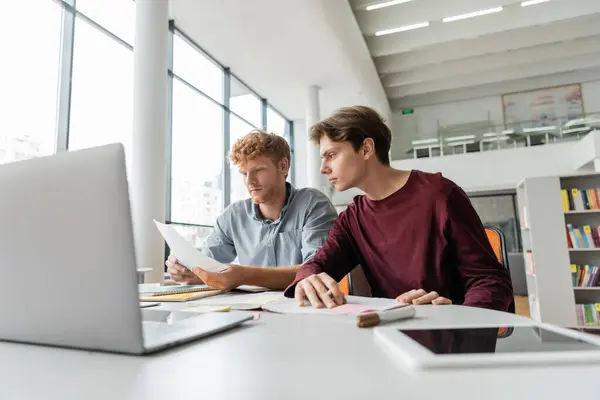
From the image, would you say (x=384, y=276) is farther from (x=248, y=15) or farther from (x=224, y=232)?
(x=248, y=15)

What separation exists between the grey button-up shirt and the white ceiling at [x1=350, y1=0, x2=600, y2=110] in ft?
18.8

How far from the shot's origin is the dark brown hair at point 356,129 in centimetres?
146

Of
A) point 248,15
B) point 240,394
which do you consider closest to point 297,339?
point 240,394

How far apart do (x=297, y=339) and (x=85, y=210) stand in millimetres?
320

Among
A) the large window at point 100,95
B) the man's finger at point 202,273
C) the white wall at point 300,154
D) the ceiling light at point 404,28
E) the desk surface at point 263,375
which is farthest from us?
the white wall at point 300,154

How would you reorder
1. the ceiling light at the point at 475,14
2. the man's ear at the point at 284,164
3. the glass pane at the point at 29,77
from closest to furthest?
the man's ear at the point at 284,164 < the glass pane at the point at 29,77 < the ceiling light at the point at 475,14

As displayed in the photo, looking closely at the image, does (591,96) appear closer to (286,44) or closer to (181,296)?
(286,44)

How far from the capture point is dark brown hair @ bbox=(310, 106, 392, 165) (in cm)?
146

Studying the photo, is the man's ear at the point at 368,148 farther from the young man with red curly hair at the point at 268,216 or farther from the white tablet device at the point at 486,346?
the white tablet device at the point at 486,346

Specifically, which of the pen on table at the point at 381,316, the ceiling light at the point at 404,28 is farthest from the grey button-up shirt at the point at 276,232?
the ceiling light at the point at 404,28

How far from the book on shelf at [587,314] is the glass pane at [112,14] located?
5.07 meters

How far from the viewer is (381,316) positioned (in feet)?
2.17

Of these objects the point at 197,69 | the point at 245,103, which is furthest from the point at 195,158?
the point at 245,103

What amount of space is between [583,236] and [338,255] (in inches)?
138
